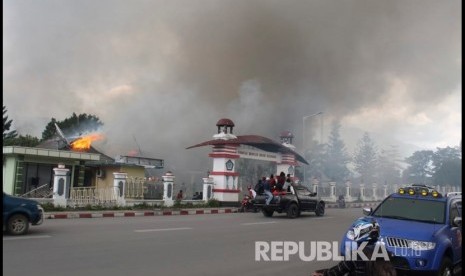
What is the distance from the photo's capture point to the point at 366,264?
4305mm

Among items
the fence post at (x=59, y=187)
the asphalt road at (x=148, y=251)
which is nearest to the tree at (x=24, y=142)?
the fence post at (x=59, y=187)

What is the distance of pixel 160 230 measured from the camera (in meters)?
12.0

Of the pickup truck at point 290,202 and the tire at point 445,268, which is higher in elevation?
the pickup truck at point 290,202

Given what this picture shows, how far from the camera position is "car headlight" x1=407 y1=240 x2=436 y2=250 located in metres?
5.94

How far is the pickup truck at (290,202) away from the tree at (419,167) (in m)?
47.8

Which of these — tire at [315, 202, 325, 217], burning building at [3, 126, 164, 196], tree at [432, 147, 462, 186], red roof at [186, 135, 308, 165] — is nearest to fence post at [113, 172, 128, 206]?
burning building at [3, 126, 164, 196]

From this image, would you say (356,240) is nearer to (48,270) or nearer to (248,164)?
(48,270)

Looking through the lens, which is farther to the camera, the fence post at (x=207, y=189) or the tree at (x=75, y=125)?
the tree at (x=75, y=125)

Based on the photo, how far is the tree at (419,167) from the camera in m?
62.3

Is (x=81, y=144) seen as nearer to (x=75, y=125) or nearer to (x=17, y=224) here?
(x=17, y=224)

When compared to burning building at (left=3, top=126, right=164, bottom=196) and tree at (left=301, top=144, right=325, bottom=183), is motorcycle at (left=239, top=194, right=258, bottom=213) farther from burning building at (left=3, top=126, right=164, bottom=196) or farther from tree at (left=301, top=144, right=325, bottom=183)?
tree at (left=301, top=144, right=325, bottom=183)

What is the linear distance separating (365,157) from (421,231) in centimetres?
5522

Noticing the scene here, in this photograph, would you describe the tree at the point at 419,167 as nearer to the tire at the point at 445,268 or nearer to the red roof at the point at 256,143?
the red roof at the point at 256,143

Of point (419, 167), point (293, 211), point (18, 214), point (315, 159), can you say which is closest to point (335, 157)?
point (315, 159)
